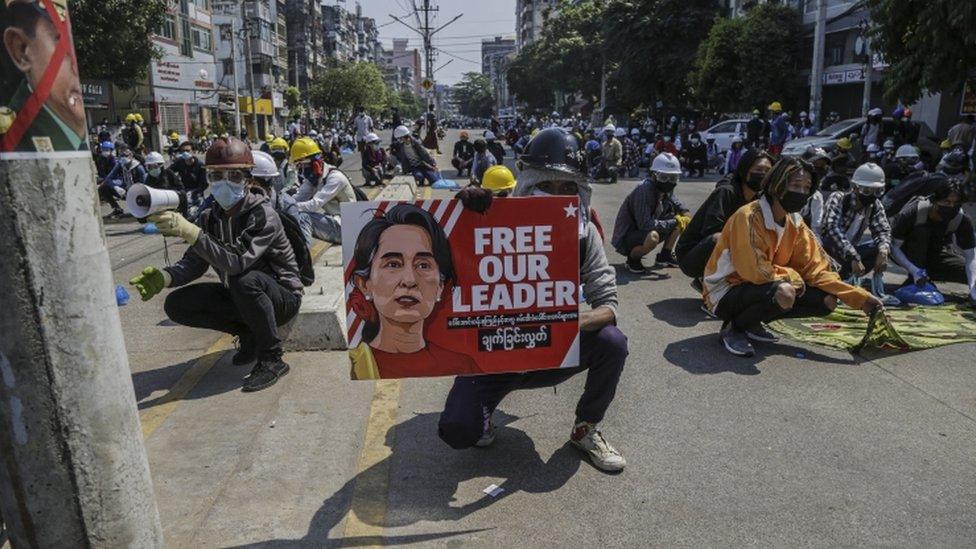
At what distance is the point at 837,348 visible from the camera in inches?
217

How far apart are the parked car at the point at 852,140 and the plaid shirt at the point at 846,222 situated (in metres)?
11.9

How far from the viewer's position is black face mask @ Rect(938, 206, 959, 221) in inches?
270

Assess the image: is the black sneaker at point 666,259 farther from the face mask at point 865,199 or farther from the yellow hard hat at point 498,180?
the yellow hard hat at point 498,180

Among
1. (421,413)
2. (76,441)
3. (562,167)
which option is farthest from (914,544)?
(76,441)

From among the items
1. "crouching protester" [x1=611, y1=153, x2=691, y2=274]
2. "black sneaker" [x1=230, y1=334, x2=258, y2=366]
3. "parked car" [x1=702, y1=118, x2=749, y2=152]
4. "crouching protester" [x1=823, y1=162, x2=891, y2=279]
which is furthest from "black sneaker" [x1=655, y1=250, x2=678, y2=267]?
"parked car" [x1=702, y1=118, x2=749, y2=152]

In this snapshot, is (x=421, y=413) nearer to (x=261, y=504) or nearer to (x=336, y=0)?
(x=261, y=504)

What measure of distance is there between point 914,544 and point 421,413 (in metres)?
2.49

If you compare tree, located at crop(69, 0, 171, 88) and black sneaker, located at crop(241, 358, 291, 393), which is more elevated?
tree, located at crop(69, 0, 171, 88)

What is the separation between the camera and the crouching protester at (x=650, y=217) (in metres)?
8.01

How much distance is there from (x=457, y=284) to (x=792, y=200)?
2962 millimetres

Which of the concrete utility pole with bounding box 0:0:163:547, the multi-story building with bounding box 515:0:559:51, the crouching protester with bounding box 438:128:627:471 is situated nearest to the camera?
the concrete utility pole with bounding box 0:0:163:547

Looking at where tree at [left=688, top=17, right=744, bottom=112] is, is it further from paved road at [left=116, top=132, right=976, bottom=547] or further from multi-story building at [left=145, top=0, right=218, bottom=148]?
paved road at [left=116, top=132, right=976, bottom=547]

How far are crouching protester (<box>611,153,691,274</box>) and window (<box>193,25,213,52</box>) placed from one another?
137 ft

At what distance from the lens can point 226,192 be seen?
4582 mm
